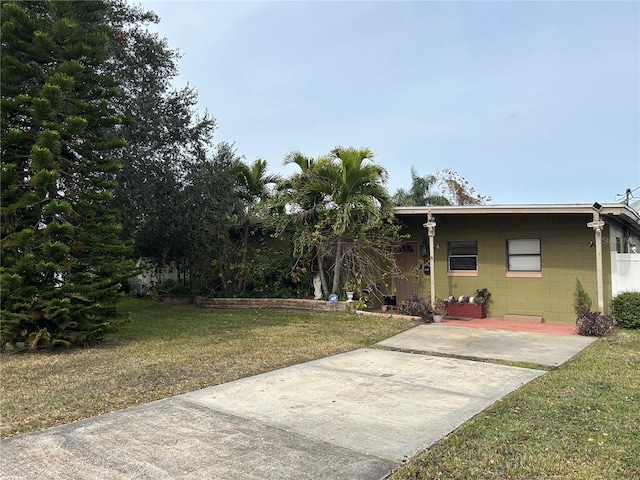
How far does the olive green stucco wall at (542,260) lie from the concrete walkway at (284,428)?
536cm

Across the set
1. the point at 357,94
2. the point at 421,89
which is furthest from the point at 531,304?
the point at 357,94

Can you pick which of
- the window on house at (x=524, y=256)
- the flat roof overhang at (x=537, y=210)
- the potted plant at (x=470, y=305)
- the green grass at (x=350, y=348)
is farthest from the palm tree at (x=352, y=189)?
the window on house at (x=524, y=256)

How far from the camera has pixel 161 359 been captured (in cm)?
742

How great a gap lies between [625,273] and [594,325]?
2.66m

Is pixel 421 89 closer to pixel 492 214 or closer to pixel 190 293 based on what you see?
pixel 492 214

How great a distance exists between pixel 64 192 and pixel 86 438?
6049 millimetres

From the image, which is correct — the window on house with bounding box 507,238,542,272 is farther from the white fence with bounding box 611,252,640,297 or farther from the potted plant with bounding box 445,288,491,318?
the white fence with bounding box 611,252,640,297

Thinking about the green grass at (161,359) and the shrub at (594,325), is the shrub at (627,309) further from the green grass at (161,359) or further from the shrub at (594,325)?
the green grass at (161,359)

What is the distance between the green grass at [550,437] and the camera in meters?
3.40

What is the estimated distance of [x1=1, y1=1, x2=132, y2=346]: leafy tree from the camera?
8.00 meters

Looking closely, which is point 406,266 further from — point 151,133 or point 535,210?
point 151,133

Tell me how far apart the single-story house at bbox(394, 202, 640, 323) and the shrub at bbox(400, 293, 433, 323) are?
2.40ft

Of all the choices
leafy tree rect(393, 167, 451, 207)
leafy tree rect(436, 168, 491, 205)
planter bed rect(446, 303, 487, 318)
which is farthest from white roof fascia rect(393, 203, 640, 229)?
leafy tree rect(436, 168, 491, 205)

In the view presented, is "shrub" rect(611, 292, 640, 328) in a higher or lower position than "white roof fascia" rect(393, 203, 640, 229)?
lower
